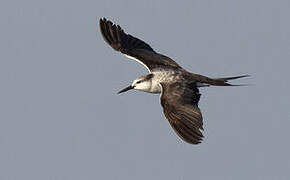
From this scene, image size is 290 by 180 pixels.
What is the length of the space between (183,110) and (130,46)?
6.32 meters

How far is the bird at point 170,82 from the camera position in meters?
24.2

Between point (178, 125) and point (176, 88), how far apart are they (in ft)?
7.72

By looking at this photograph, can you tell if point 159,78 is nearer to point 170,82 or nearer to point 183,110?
point 170,82

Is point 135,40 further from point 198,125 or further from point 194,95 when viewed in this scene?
point 198,125

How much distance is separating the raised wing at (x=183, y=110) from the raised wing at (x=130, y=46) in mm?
2460

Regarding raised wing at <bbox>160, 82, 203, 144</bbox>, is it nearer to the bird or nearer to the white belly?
the bird

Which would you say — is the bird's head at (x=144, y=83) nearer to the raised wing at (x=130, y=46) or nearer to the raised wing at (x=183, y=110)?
the raised wing at (x=130, y=46)

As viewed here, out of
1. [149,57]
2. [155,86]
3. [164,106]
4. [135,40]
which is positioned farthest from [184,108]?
[135,40]

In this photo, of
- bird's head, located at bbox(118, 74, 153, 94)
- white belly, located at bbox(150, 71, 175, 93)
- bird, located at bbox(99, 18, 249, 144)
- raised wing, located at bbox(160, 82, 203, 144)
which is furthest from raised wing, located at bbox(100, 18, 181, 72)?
raised wing, located at bbox(160, 82, 203, 144)

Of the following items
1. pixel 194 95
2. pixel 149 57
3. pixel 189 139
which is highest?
pixel 149 57

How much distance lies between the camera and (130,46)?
30.6 metres

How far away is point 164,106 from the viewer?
82.2 ft

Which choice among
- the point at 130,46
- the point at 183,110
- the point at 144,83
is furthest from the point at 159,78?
the point at 130,46

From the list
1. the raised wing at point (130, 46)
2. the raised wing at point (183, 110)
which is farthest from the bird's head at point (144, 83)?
the raised wing at point (183, 110)
